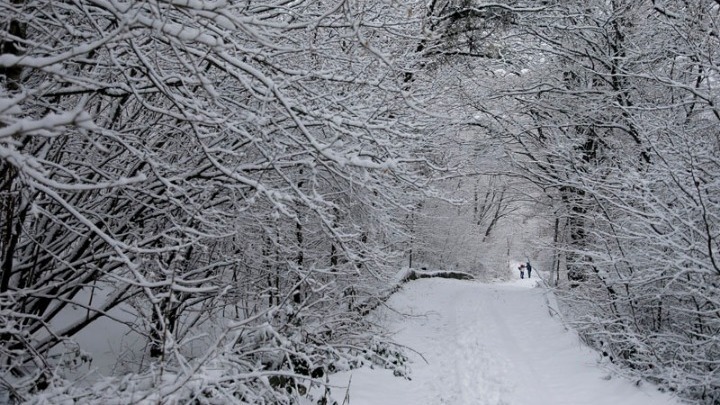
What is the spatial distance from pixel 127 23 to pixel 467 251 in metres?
30.2

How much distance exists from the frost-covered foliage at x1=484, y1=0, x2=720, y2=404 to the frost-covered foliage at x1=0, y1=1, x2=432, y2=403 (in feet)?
11.1

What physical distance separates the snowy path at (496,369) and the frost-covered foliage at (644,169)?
53 cm

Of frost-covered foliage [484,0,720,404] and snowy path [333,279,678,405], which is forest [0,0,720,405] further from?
snowy path [333,279,678,405]

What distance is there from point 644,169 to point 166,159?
6015 millimetres

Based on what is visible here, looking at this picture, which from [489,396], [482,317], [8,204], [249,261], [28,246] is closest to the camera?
[8,204]

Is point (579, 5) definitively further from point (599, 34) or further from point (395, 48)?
point (395, 48)

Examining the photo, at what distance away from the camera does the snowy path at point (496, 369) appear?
659 centimetres

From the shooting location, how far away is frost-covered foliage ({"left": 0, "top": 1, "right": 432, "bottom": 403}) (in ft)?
8.73

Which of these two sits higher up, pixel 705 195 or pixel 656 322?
pixel 705 195

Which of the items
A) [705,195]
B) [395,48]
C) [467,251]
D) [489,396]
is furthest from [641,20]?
[467,251]

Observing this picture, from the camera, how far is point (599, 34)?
1027 cm

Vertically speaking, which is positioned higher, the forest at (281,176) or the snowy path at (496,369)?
the forest at (281,176)

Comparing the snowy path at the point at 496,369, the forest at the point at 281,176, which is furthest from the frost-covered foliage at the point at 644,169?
the snowy path at the point at 496,369

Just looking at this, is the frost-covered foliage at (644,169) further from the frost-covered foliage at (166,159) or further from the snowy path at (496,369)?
the frost-covered foliage at (166,159)
